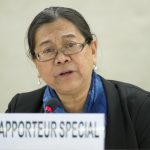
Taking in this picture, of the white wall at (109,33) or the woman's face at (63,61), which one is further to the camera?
the white wall at (109,33)

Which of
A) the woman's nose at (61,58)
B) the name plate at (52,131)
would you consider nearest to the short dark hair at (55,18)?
the woman's nose at (61,58)

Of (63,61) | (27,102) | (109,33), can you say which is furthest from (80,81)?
(109,33)

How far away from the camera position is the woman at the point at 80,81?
109cm

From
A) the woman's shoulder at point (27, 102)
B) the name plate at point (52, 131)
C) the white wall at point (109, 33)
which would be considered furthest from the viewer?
the white wall at point (109, 33)

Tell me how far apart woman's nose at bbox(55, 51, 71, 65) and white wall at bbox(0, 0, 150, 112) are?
0.96m

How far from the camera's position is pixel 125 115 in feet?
3.72

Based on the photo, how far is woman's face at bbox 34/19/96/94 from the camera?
43.2 inches

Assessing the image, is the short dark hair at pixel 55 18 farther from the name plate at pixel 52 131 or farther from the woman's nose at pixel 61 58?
the name plate at pixel 52 131

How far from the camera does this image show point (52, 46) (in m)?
1.12

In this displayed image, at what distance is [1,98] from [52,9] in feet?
4.04

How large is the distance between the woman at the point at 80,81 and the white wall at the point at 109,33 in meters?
0.76

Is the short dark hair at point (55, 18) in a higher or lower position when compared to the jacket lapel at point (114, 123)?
higher

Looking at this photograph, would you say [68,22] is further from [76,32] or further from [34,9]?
[34,9]

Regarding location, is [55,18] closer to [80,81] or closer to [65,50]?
[65,50]
